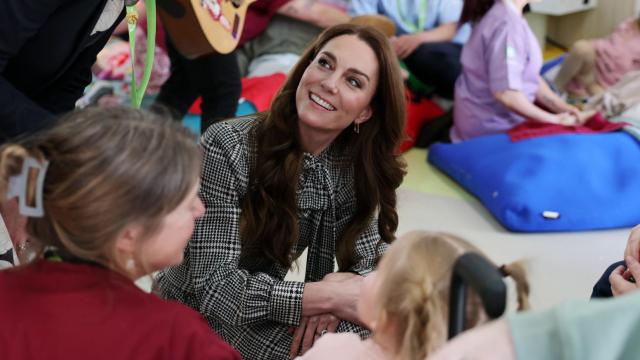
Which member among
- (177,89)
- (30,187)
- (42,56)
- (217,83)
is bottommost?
(177,89)

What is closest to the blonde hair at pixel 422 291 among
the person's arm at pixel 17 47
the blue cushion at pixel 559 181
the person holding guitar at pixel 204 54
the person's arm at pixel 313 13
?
the person's arm at pixel 17 47

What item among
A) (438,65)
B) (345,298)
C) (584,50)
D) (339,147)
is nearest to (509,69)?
(438,65)

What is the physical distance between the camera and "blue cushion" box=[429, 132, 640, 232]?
9.27 feet

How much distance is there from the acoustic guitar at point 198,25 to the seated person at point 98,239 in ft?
4.04

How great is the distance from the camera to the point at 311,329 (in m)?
1.64

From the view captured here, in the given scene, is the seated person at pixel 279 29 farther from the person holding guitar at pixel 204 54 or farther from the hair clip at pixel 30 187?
the hair clip at pixel 30 187

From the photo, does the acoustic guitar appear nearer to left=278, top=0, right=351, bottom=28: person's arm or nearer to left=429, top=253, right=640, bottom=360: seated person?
left=278, top=0, right=351, bottom=28: person's arm

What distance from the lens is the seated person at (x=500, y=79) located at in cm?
322

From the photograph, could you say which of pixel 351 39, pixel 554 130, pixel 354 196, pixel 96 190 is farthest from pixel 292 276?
pixel 96 190

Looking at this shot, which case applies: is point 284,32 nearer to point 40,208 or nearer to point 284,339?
point 284,339

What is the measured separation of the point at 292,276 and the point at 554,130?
4.31ft

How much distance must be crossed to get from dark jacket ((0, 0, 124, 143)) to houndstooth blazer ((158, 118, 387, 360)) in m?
0.30

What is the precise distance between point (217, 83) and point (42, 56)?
1231 millimetres

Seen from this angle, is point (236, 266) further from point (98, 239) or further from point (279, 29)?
point (279, 29)
